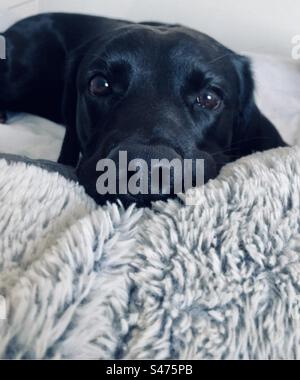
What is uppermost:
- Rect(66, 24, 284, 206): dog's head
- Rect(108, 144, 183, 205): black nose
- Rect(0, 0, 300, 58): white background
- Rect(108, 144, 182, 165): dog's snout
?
Rect(0, 0, 300, 58): white background

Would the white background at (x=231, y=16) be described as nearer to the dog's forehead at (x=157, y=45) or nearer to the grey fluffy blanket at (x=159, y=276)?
the dog's forehead at (x=157, y=45)

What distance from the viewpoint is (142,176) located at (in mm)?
858

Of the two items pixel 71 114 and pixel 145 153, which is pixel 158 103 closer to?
pixel 145 153

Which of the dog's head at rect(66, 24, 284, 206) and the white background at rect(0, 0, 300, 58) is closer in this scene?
the dog's head at rect(66, 24, 284, 206)

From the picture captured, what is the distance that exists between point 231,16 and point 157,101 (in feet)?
3.09

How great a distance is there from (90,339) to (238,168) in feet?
1.27

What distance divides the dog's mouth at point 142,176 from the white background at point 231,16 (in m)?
1.03

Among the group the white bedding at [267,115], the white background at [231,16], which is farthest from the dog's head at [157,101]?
the white background at [231,16]

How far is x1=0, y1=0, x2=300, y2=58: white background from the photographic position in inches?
73.1

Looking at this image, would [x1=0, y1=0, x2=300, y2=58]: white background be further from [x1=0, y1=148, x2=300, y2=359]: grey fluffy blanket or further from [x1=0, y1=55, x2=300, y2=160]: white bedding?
[x1=0, y1=148, x2=300, y2=359]: grey fluffy blanket

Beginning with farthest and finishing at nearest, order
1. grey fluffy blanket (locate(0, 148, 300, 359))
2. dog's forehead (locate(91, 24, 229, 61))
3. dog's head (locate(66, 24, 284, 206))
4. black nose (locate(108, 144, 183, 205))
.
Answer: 1. dog's forehead (locate(91, 24, 229, 61))
2. dog's head (locate(66, 24, 284, 206))
3. black nose (locate(108, 144, 183, 205))
4. grey fluffy blanket (locate(0, 148, 300, 359))

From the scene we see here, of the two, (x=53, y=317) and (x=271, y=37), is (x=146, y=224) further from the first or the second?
(x=271, y=37)

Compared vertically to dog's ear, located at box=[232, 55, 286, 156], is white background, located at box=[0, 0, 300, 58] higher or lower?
higher

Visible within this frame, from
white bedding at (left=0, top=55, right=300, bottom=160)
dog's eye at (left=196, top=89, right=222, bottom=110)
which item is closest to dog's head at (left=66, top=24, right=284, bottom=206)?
dog's eye at (left=196, top=89, right=222, bottom=110)
